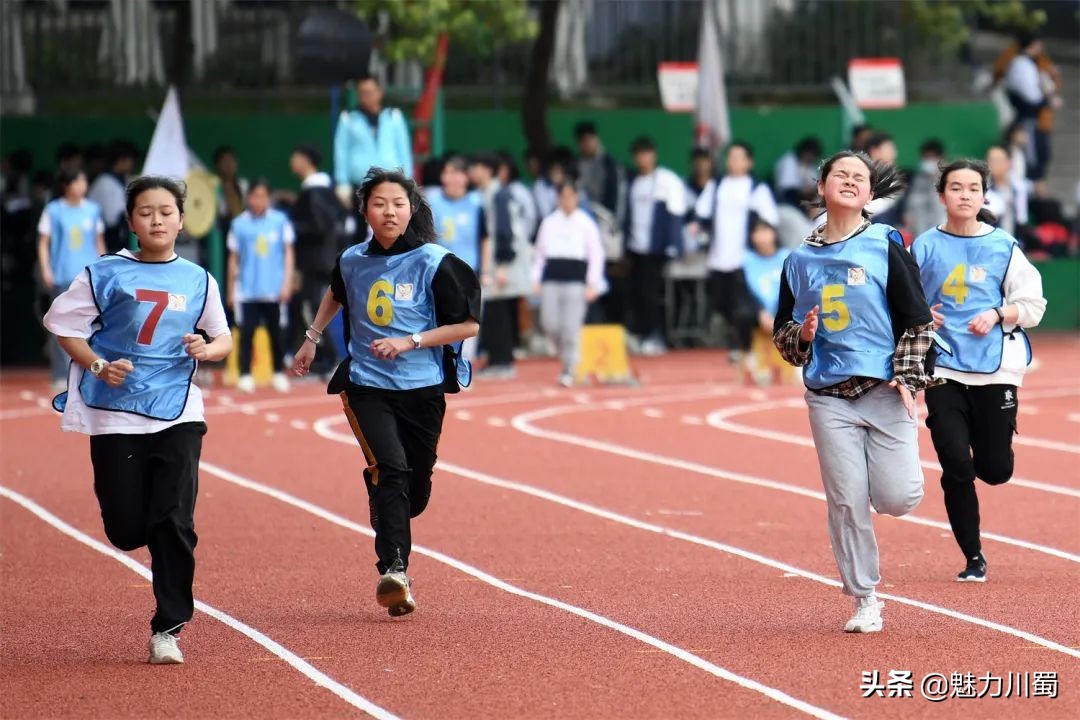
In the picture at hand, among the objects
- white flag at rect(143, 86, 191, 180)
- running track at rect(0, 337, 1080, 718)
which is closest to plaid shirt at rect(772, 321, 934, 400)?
running track at rect(0, 337, 1080, 718)

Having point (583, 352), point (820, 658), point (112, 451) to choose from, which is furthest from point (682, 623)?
point (583, 352)

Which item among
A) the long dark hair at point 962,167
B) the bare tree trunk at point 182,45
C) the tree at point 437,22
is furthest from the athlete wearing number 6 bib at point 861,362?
the bare tree trunk at point 182,45

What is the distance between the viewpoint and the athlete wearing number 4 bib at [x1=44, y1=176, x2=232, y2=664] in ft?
26.3

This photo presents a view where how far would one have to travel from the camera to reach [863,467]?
27.5 feet

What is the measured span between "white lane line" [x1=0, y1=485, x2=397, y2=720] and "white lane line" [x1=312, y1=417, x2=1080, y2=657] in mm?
2627

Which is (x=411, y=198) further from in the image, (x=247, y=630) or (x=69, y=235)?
(x=69, y=235)

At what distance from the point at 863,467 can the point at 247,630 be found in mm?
2584

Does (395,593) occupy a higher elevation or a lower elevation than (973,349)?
lower

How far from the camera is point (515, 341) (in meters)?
23.7

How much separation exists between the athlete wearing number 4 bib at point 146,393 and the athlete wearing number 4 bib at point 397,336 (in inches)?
40.7

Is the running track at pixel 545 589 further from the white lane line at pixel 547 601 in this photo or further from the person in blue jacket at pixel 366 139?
the person in blue jacket at pixel 366 139

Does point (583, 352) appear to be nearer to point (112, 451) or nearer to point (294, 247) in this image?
point (294, 247)

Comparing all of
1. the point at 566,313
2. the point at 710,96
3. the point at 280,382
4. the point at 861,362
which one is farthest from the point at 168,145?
the point at 861,362

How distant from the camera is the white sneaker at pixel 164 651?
785 centimetres
